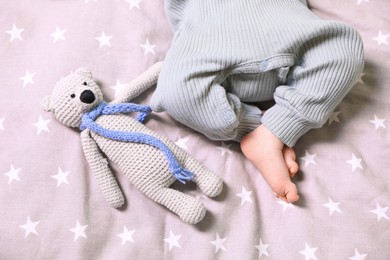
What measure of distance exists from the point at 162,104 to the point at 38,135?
0.27 m

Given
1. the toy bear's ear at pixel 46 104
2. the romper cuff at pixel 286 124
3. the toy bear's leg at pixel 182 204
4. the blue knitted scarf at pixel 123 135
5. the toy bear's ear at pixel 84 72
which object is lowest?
the toy bear's leg at pixel 182 204

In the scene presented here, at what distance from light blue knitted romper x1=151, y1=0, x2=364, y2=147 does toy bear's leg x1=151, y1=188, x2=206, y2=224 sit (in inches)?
5.7

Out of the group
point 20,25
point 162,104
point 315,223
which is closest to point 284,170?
point 315,223

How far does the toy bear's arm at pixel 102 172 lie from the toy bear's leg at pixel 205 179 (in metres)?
0.15

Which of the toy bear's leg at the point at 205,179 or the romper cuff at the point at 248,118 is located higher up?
the romper cuff at the point at 248,118

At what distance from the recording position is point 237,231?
93cm

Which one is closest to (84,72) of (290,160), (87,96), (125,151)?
(87,96)

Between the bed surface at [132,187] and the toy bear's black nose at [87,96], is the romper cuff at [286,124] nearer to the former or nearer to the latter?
the bed surface at [132,187]

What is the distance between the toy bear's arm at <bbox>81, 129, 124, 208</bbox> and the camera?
0.92 metres

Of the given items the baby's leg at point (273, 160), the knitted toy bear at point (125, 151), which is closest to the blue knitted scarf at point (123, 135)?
the knitted toy bear at point (125, 151)

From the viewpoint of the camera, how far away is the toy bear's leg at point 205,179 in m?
0.92

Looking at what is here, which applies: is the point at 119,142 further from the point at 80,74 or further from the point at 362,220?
the point at 362,220

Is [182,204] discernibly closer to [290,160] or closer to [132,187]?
[132,187]

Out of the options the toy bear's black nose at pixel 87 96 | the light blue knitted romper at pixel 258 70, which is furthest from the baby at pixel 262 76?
the toy bear's black nose at pixel 87 96
